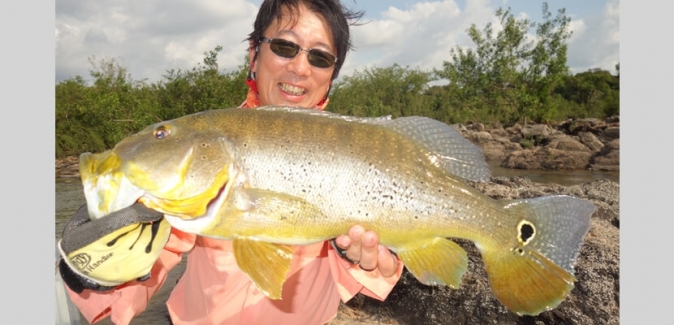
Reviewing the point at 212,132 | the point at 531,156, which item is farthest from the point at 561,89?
the point at 212,132

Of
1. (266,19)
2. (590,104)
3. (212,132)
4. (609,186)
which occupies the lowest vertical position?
(609,186)

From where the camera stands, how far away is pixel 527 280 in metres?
2.31

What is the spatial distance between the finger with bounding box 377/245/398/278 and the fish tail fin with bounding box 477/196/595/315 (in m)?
0.50

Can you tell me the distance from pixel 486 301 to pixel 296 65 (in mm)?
3426

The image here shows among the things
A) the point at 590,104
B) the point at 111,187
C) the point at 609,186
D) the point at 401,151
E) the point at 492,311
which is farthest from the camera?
the point at 590,104

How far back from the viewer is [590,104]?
42562 mm

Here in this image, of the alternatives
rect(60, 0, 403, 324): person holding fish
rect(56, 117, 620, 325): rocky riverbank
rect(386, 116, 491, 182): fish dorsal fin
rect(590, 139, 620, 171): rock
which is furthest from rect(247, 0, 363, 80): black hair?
rect(590, 139, 620, 171): rock

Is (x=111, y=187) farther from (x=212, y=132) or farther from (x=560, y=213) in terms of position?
(x=560, y=213)

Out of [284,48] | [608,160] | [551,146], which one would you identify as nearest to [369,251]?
[284,48]

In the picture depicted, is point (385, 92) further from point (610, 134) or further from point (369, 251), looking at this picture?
point (369, 251)

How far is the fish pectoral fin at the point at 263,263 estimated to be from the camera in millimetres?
2076

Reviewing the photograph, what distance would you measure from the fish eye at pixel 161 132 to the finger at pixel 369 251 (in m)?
0.94

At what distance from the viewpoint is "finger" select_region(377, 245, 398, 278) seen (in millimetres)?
2561

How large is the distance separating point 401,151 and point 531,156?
2500 cm
